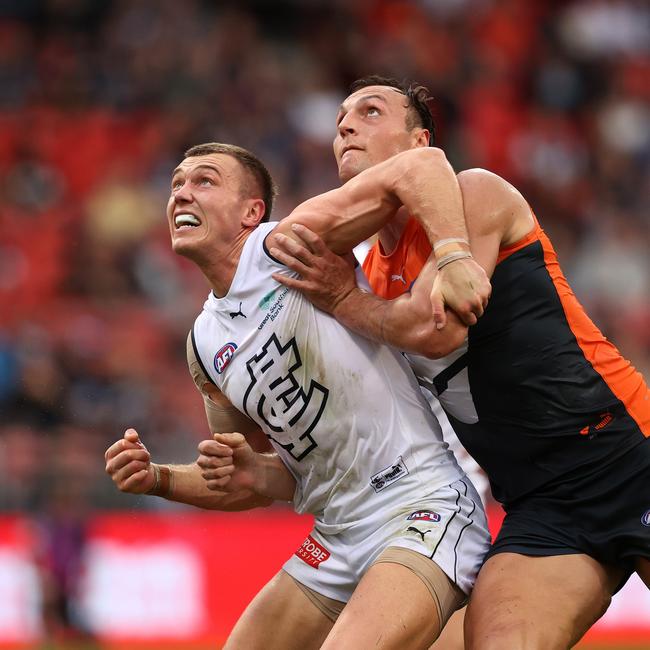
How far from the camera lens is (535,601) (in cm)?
488

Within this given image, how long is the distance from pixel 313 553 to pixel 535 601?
1137 millimetres

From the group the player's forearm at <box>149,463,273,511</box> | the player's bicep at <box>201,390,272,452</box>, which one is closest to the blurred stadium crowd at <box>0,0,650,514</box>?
the player's forearm at <box>149,463,273,511</box>

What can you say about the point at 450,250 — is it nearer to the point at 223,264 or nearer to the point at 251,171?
the point at 223,264

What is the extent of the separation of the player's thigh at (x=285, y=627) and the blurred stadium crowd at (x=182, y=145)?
5392 mm

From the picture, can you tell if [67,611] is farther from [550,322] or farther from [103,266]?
[550,322]

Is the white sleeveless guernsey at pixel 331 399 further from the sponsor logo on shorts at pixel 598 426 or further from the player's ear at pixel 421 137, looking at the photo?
the player's ear at pixel 421 137

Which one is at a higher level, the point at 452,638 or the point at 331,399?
the point at 331,399

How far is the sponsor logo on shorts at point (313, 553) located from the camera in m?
5.55

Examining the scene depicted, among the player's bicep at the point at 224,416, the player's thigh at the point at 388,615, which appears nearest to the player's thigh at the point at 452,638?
the player's thigh at the point at 388,615

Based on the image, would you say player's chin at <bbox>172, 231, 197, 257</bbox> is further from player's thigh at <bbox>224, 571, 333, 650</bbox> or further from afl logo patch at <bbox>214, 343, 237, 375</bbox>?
player's thigh at <bbox>224, 571, 333, 650</bbox>

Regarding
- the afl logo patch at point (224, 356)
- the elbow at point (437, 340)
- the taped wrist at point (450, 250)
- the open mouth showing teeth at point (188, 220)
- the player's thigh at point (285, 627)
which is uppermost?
the open mouth showing teeth at point (188, 220)

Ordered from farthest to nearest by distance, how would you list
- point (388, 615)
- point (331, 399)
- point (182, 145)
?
point (182, 145), point (331, 399), point (388, 615)

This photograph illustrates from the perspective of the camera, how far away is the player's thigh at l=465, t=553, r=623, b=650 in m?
4.80

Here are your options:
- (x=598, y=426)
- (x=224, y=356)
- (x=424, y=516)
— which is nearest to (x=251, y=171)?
(x=224, y=356)
